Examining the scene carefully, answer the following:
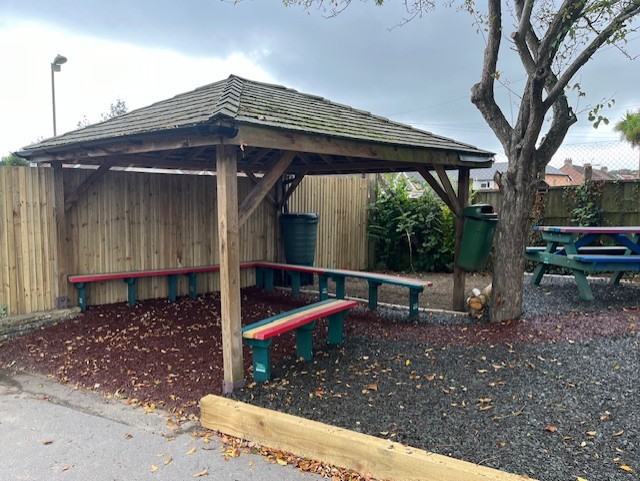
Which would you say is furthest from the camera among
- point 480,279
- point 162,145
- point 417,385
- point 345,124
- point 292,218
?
point 480,279

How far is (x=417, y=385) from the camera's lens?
3836mm

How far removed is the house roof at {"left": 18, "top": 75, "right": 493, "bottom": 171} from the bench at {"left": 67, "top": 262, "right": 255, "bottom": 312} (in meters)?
1.62

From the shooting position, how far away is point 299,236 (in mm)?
8508

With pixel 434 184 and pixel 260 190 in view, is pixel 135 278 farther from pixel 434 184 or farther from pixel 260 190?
pixel 434 184

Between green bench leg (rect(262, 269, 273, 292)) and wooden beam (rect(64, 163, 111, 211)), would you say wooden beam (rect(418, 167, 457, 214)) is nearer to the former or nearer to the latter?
green bench leg (rect(262, 269, 273, 292))

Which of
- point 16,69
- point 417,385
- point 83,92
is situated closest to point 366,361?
point 417,385

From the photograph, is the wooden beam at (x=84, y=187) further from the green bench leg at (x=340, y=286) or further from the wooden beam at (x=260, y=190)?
the green bench leg at (x=340, y=286)

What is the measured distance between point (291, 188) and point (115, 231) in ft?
10.4

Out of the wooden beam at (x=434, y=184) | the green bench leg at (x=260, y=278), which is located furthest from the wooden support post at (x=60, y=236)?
the wooden beam at (x=434, y=184)

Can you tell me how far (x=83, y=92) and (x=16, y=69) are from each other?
32.8 ft

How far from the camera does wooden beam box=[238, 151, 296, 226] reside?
3965 millimetres

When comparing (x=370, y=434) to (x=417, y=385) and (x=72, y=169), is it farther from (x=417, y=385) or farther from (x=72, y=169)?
(x=72, y=169)

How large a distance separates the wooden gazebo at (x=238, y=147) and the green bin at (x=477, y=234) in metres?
0.23

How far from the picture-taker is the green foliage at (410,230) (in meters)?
10.4
